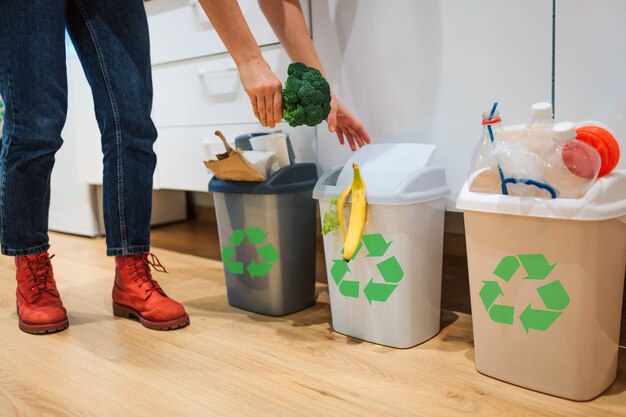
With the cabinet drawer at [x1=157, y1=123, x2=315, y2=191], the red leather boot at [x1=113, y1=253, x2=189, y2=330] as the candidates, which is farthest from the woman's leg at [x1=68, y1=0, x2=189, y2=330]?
the cabinet drawer at [x1=157, y1=123, x2=315, y2=191]

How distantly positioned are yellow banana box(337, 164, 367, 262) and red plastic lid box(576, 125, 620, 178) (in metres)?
0.36

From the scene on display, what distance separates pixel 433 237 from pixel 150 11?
3.87 ft

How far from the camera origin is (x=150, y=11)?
1760 millimetres

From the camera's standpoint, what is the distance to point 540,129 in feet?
2.83

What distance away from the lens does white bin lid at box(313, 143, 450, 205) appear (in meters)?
1.01

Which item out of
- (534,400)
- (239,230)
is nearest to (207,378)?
(239,230)

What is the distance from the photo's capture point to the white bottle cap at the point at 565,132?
0.79 metres

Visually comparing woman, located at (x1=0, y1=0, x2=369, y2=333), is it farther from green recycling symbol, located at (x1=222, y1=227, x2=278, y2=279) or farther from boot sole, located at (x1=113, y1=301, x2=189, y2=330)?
green recycling symbol, located at (x1=222, y1=227, x2=278, y2=279)

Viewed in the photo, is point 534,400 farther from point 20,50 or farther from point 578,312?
point 20,50

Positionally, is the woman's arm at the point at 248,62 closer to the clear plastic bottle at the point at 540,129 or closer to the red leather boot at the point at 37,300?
the clear plastic bottle at the point at 540,129

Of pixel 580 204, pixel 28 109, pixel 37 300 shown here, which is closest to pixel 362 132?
pixel 580 204

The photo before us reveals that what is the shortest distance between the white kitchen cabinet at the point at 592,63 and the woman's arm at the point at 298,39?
41 centimetres

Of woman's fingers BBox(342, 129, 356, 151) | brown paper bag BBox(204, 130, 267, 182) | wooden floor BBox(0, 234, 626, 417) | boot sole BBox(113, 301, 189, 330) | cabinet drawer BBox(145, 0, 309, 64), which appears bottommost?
wooden floor BBox(0, 234, 626, 417)

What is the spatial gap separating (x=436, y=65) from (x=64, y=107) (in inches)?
29.1
